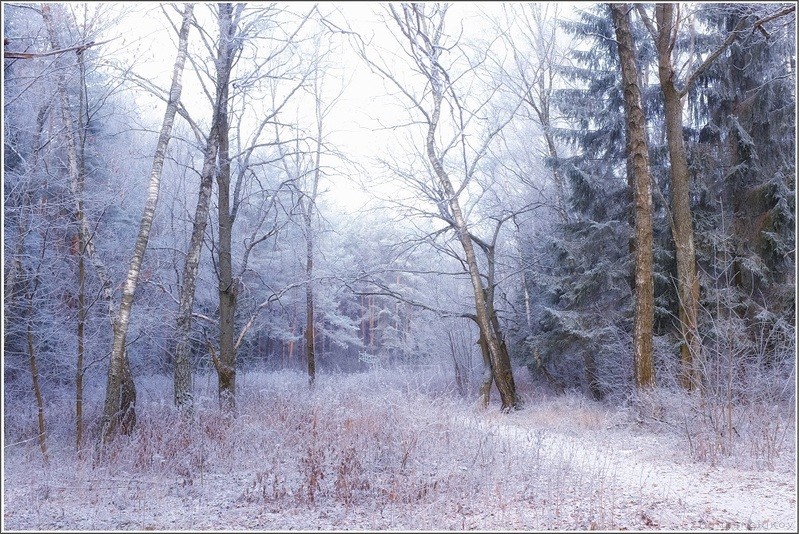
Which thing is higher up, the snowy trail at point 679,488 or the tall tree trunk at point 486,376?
the tall tree trunk at point 486,376

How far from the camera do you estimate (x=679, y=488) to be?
5.55 m

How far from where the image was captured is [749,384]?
7.08m

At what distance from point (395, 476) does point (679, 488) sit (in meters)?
2.84

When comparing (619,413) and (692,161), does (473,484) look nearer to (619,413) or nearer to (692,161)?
(619,413)

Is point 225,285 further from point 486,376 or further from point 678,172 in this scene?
point 678,172

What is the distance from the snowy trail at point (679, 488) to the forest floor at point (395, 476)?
21 millimetres

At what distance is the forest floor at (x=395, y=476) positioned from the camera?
4.69 metres

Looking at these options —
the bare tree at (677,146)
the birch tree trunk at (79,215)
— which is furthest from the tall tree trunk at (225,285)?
the bare tree at (677,146)

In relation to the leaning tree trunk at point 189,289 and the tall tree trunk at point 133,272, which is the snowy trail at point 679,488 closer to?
the leaning tree trunk at point 189,289

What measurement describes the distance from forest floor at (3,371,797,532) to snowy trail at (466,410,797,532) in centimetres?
2

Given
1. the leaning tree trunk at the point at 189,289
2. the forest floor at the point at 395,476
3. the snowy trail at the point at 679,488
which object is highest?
the leaning tree trunk at the point at 189,289

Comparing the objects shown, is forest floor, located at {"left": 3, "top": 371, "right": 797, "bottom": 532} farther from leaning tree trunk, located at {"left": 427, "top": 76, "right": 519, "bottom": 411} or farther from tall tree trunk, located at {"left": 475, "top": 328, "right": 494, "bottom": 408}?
tall tree trunk, located at {"left": 475, "top": 328, "right": 494, "bottom": 408}

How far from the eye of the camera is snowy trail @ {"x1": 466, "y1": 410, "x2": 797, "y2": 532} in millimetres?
4520

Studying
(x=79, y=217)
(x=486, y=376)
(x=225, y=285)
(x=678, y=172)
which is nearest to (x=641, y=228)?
(x=678, y=172)
